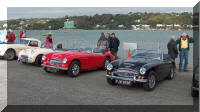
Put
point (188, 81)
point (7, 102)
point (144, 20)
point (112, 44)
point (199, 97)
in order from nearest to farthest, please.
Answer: point (7, 102) → point (199, 97) → point (188, 81) → point (112, 44) → point (144, 20)

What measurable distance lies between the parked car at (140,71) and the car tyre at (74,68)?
1.94 meters

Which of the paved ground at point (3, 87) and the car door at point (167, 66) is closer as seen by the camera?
the paved ground at point (3, 87)

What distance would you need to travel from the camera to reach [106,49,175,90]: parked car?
24.3ft

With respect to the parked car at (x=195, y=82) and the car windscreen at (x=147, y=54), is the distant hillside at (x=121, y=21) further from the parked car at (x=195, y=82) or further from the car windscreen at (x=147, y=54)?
the parked car at (x=195, y=82)

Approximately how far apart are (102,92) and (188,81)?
13.3ft

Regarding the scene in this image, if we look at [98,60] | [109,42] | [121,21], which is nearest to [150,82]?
[98,60]

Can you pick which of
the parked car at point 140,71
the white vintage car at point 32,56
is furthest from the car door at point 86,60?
the white vintage car at point 32,56

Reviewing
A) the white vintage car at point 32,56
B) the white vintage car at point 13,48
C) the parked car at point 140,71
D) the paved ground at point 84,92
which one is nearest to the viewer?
the paved ground at point 84,92

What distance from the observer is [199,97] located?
6559mm

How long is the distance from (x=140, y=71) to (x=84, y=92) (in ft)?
6.33

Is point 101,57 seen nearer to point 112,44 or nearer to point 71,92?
point 112,44

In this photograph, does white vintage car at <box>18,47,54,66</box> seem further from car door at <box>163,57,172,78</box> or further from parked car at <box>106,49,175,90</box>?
car door at <box>163,57,172,78</box>

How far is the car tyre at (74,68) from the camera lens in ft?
30.7
